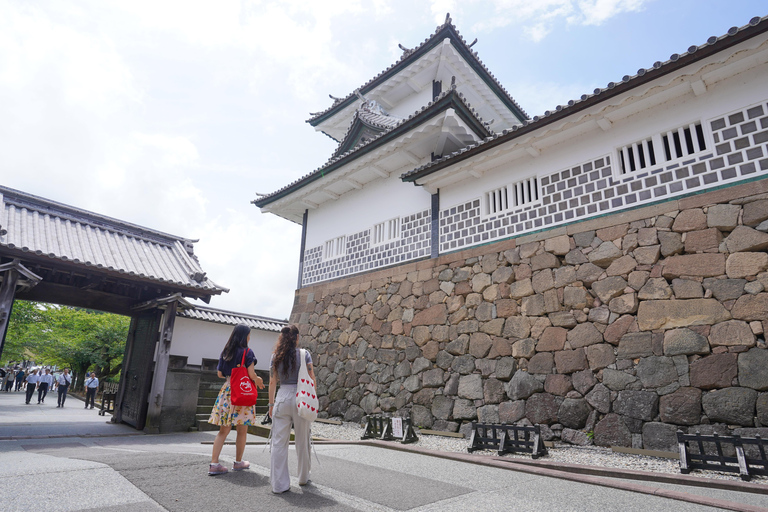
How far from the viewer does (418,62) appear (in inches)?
522

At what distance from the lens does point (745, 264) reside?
5605mm

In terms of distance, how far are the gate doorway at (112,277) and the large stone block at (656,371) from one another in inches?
346

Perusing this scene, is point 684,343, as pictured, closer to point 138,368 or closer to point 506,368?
point 506,368

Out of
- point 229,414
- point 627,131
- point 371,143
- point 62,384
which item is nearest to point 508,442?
point 229,414

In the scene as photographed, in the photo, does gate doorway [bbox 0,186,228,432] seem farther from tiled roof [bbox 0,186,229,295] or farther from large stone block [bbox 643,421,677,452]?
large stone block [bbox 643,421,677,452]

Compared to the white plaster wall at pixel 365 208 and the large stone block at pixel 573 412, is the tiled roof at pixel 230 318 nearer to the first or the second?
the white plaster wall at pixel 365 208

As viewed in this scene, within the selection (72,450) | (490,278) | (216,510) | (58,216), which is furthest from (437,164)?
(58,216)

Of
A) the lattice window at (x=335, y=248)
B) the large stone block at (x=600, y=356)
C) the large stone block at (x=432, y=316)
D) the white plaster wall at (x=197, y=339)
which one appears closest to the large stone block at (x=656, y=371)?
the large stone block at (x=600, y=356)

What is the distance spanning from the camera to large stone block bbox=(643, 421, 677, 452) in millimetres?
5574

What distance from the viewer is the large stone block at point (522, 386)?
7.16 metres

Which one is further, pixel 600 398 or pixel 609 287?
pixel 609 287

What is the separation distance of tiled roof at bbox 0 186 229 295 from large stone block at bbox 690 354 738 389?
9.42 metres

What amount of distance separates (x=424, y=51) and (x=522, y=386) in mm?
10588

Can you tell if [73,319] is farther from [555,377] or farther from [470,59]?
[555,377]
